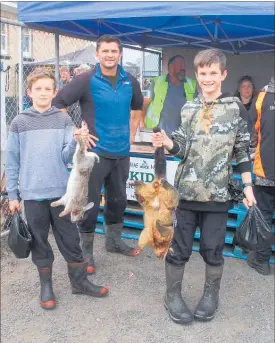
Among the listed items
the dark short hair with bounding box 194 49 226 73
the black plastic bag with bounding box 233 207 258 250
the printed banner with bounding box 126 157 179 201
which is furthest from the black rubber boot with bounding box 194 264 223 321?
the printed banner with bounding box 126 157 179 201

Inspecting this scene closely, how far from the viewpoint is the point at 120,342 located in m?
2.96

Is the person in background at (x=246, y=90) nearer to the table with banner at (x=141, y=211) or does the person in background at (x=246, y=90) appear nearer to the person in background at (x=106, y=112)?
the table with banner at (x=141, y=211)

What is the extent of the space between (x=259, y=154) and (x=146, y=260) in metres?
1.55

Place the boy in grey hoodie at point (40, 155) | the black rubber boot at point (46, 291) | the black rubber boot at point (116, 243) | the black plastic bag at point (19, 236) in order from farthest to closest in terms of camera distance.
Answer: the black rubber boot at point (116, 243)
the black rubber boot at point (46, 291)
the black plastic bag at point (19, 236)
the boy in grey hoodie at point (40, 155)

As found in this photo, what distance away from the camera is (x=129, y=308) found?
11.1 ft

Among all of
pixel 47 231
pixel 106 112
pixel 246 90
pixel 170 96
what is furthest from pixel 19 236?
pixel 246 90

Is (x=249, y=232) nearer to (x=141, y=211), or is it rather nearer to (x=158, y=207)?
(x=158, y=207)

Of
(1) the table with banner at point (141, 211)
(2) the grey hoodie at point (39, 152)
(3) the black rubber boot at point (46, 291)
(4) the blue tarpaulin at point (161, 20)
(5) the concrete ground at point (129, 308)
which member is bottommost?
(5) the concrete ground at point (129, 308)

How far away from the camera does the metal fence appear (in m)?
4.51

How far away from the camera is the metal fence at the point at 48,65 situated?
4512mm

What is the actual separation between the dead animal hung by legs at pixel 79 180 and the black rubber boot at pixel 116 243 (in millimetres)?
1763

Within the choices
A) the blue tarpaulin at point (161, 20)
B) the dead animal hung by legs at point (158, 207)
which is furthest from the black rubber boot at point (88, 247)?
the blue tarpaulin at point (161, 20)

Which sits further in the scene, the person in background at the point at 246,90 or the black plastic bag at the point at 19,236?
the person in background at the point at 246,90

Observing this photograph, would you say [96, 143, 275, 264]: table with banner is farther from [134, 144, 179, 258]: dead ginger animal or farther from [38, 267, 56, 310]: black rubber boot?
[134, 144, 179, 258]: dead ginger animal
